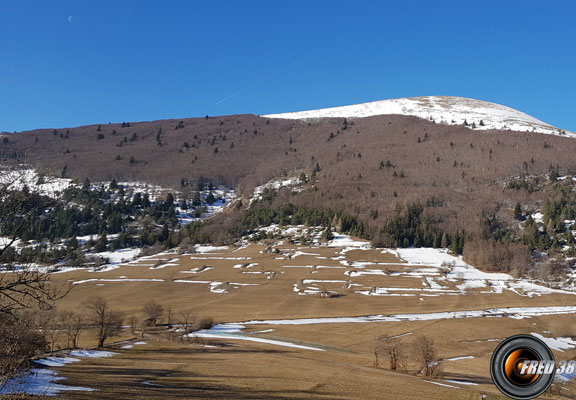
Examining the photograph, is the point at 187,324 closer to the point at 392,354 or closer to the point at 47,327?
the point at 47,327

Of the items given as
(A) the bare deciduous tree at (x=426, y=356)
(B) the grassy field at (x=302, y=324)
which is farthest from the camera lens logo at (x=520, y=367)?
(A) the bare deciduous tree at (x=426, y=356)

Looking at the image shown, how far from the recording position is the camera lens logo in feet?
26.9

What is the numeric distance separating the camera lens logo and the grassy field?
79.1ft

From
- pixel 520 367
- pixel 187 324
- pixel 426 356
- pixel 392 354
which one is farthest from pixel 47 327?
pixel 520 367

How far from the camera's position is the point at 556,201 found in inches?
7844

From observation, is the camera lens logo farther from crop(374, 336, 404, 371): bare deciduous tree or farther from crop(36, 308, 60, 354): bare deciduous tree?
crop(36, 308, 60, 354): bare deciduous tree

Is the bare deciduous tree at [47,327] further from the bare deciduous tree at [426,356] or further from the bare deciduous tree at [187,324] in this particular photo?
the bare deciduous tree at [426,356]

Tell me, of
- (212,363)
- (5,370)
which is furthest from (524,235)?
(5,370)

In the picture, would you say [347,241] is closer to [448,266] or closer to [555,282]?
[448,266]

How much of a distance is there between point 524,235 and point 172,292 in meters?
150

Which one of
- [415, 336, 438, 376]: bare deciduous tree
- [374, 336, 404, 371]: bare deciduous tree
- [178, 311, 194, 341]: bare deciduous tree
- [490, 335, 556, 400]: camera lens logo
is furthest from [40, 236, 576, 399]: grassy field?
→ [490, 335, 556, 400]: camera lens logo

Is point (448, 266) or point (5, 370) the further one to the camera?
point (448, 266)

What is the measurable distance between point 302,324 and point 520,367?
273 ft

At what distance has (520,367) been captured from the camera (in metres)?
8.38
